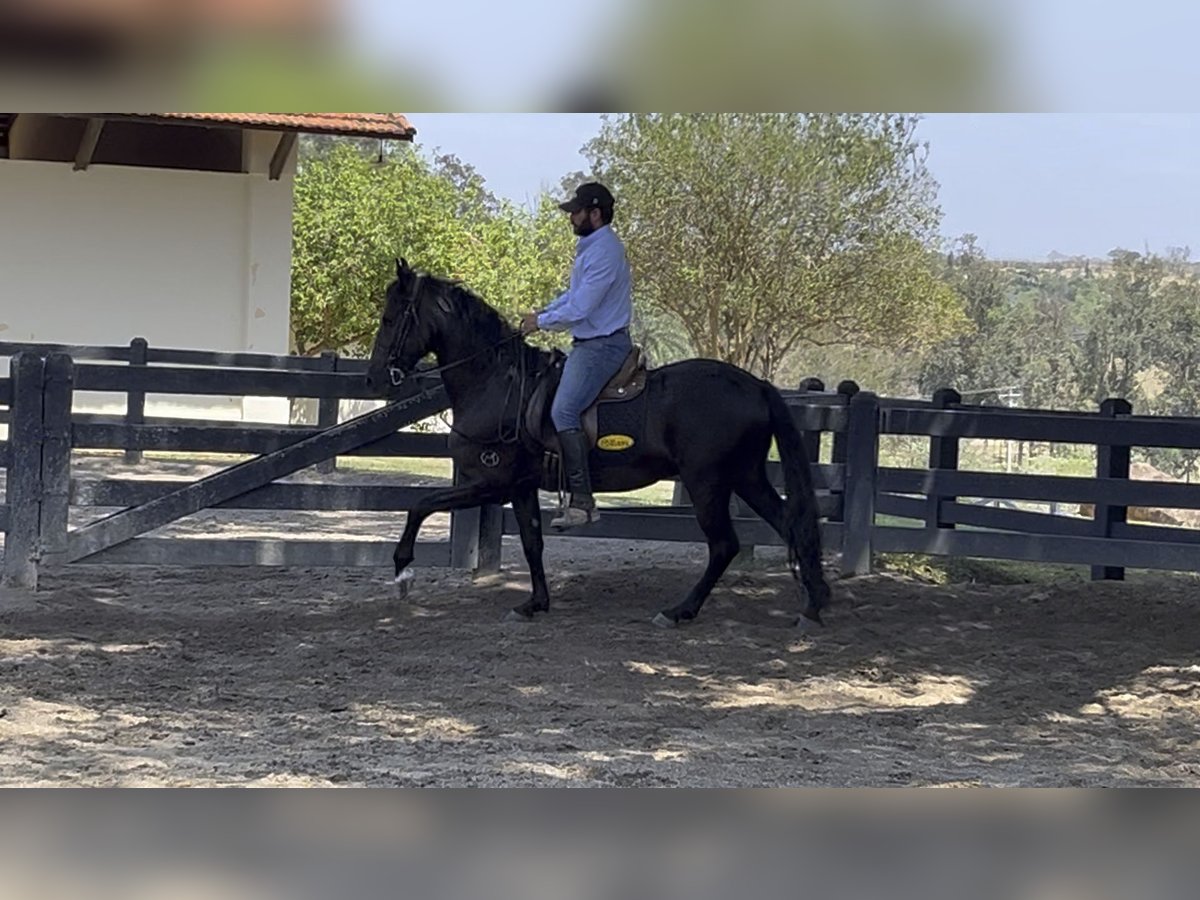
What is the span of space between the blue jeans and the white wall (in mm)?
11680

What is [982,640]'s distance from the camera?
870cm

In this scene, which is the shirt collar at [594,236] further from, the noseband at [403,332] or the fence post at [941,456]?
the fence post at [941,456]

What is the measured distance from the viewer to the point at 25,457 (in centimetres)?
879

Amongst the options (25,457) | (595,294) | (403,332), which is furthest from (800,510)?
(25,457)

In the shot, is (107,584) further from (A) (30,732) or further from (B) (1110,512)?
(B) (1110,512)

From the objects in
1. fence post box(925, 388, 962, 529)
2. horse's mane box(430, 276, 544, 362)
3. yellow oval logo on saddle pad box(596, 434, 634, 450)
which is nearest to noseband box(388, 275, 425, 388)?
horse's mane box(430, 276, 544, 362)

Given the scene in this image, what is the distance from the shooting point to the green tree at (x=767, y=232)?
2780cm

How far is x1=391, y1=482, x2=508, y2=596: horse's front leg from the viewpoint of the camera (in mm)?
8984

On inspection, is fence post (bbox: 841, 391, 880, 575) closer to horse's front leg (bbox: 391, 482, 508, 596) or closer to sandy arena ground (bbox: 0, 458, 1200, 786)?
sandy arena ground (bbox: 0, 458, 1200, 786)

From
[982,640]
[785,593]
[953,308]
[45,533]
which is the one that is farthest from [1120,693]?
[953,308]

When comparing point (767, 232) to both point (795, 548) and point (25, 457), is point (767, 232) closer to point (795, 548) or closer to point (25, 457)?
point (795, 548)

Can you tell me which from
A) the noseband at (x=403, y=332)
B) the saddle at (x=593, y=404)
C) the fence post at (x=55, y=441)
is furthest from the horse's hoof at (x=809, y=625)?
the fence post at (x=55, y=441)

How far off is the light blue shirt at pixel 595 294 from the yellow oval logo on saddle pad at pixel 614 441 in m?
0.59

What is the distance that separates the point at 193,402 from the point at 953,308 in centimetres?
1684
